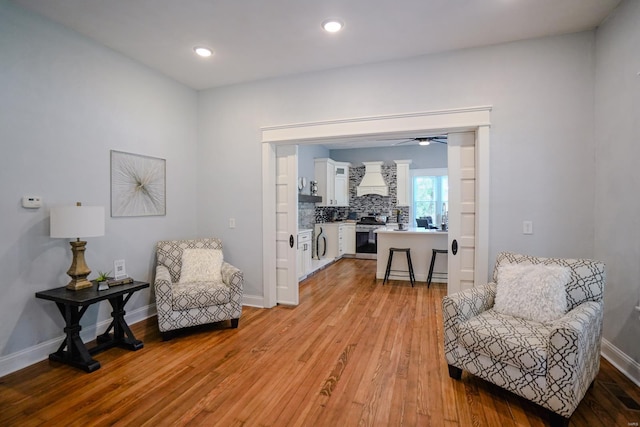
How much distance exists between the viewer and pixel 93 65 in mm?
3039

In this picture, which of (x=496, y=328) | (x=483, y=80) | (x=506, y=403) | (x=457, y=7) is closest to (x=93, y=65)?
(x=457, y=7)

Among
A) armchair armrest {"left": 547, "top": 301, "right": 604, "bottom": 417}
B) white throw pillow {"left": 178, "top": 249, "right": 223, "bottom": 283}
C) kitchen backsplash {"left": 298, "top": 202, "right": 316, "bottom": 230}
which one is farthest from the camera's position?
kitchen backsplash {"left": 298, "top": 202, "right": 316, "bottom": 230}

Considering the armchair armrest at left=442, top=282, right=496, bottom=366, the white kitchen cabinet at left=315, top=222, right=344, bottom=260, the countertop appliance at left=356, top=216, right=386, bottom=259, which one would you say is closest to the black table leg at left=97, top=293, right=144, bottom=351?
the armchair armrest at left=442, top=282, right=496, bottom=366

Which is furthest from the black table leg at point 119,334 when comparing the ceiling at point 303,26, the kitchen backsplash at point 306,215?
the kitchen backsplash at point 306,215

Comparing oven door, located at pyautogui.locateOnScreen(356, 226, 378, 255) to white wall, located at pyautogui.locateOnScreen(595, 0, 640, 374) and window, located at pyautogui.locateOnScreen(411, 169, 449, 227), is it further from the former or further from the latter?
white wall, located at pyautogui.locateOnScreen(595, 0, 640, 374)

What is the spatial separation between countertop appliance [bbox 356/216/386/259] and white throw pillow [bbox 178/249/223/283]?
490 cm

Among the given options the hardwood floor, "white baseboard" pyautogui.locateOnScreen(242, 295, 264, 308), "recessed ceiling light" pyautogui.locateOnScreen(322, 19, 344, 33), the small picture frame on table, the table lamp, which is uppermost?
"recessed ceiling light" pyautogui.locateOnScreen(322, 19, 344, 33)

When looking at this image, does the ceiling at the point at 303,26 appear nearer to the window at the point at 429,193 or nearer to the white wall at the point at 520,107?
the white wall at the point at 520,107

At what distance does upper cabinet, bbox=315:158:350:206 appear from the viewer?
766cm

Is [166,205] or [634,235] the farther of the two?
[166,205]

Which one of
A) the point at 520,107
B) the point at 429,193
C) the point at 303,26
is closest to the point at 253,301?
the point at 303,26

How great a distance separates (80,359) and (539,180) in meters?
4.34

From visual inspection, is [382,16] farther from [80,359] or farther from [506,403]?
[80,359]

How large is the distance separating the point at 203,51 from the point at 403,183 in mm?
5958
